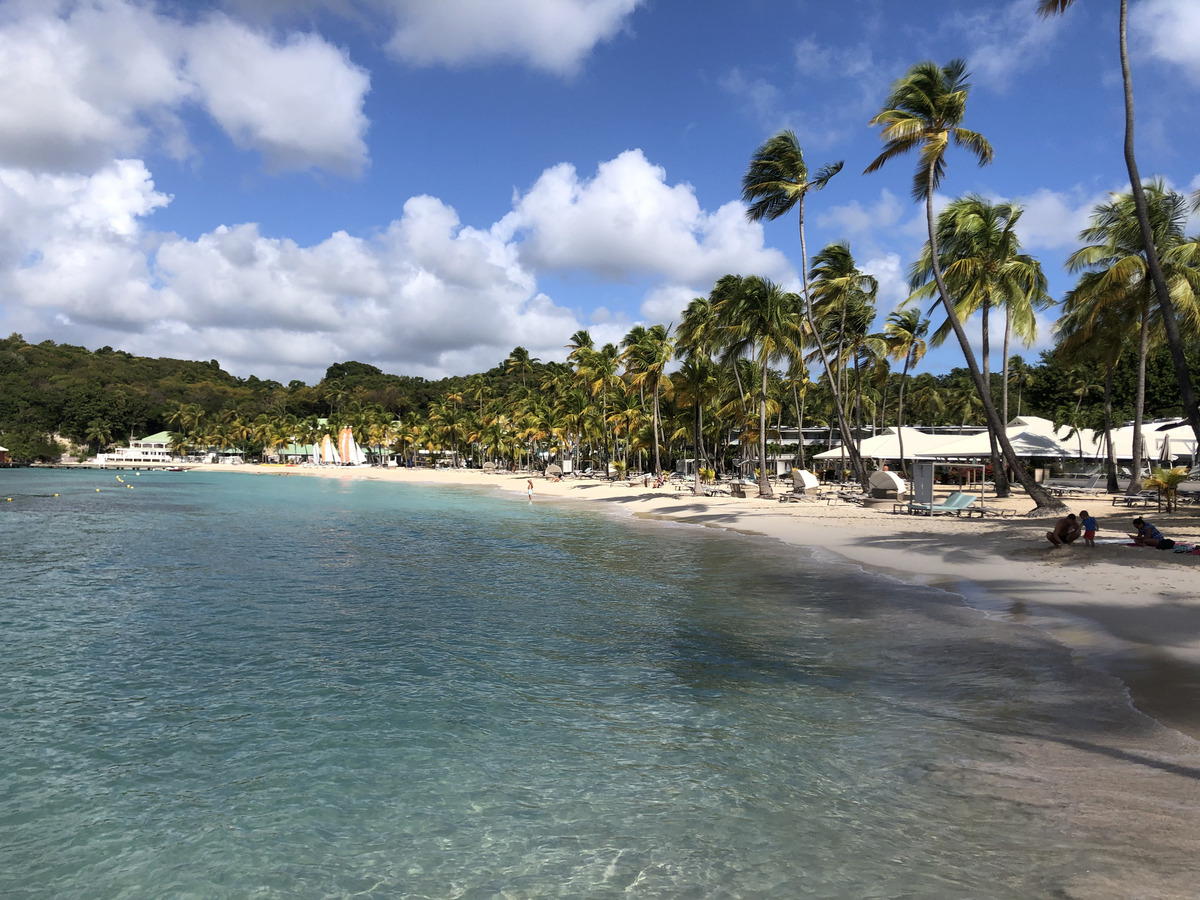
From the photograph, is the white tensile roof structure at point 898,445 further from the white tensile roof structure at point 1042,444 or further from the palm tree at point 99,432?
the palm tree at point 99,432

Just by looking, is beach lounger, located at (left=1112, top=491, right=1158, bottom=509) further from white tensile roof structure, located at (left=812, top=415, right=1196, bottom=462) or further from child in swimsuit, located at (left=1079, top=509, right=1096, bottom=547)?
child in swimsuit, located at (left=1079, top=509, right=1096, bottom=547)

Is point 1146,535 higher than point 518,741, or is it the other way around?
point 1146,535

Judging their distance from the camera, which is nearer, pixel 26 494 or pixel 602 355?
pixel 26 494

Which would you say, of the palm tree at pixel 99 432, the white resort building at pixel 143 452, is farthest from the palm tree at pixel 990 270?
the palm tree at pixel 99 432

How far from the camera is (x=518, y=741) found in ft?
22.9

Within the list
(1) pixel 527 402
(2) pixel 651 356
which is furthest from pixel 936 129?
(1) pixel 527 402

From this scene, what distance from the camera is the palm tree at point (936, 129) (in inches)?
891

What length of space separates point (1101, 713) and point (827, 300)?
3045cm

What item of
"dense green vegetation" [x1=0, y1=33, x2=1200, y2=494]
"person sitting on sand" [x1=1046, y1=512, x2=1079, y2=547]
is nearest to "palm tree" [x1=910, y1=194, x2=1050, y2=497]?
"dense green vegetation" [x1=0, y1=33, x2=1200, y2=494]

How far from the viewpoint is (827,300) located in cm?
3519

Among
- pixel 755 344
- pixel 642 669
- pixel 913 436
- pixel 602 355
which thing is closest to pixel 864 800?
pixel 642 669

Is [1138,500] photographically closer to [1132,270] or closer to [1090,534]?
[1132,270]

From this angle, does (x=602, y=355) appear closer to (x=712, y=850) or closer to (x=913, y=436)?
(x=913, y=436)

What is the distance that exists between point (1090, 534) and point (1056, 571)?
1.76 m
